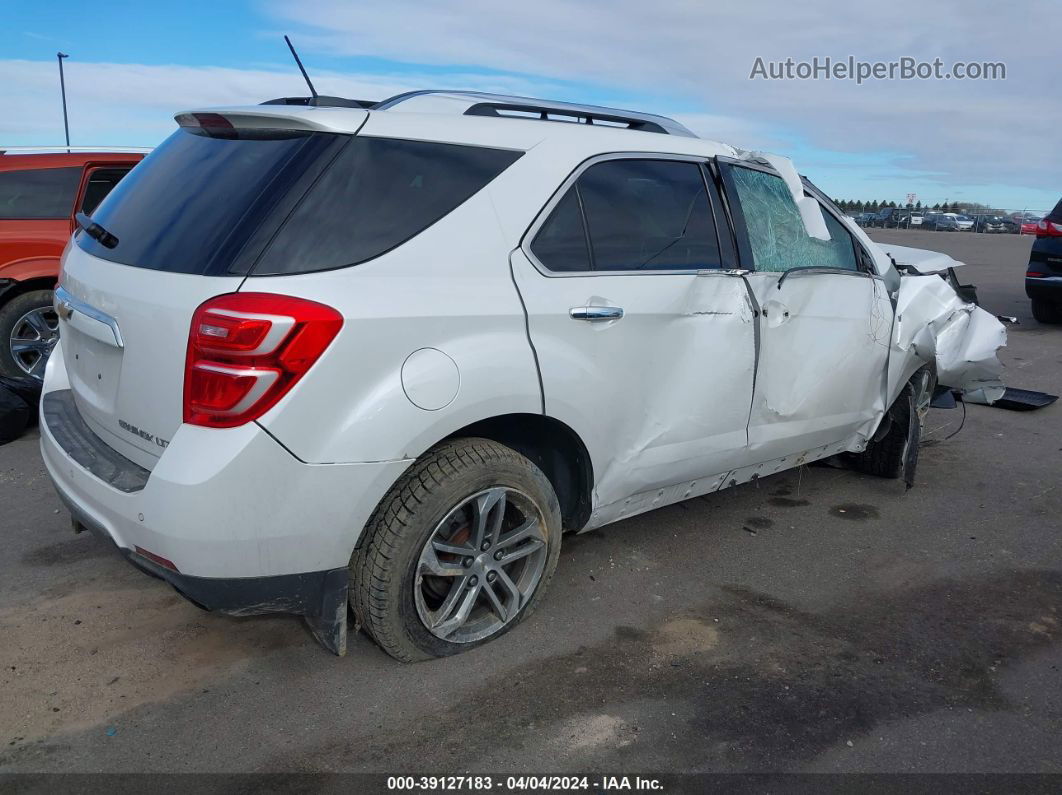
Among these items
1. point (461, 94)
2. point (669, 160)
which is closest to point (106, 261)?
point (461, 94)

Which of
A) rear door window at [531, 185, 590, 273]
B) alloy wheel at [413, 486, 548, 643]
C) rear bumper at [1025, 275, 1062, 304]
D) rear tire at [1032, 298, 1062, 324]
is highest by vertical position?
rear door window at [531, 185, 590, 273]

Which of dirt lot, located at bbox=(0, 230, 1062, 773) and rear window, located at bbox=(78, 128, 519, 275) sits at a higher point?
rear window, located at bbox=(78, 128, 519, 275)

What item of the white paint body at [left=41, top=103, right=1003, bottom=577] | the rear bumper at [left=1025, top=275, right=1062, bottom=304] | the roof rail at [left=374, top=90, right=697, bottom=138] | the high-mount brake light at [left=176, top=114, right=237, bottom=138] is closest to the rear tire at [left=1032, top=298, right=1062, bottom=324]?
the rear bumper at [left=1025, top=275, right=1062, bottom=304]

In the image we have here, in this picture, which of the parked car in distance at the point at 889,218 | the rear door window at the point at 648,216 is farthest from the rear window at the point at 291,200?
the parked car in distance at the point at 889,218

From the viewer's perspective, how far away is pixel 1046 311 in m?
11.6

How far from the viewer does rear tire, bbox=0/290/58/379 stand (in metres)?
6.27

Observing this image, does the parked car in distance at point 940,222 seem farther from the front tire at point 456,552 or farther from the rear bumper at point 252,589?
the rear bumper at point 252,589

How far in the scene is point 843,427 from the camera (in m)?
4.51

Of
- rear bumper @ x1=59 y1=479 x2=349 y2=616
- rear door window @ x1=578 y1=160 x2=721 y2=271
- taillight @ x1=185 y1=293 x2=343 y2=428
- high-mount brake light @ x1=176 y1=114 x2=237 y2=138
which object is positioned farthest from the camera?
rear door window @ x1=578 y1=160 x2=721 y2=271

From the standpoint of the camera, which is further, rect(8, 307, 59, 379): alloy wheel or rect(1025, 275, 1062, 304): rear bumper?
rect(1025, 275, 1062, 304): rear bumper

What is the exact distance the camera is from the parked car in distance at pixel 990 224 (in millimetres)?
43625

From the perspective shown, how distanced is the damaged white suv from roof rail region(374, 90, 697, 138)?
0.06ft

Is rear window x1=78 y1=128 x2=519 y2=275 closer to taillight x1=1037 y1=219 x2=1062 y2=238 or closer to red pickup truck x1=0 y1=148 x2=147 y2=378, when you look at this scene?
red pickup truck x1=0 y1=148 x2=147 y2=378

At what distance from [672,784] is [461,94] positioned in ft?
8.20
